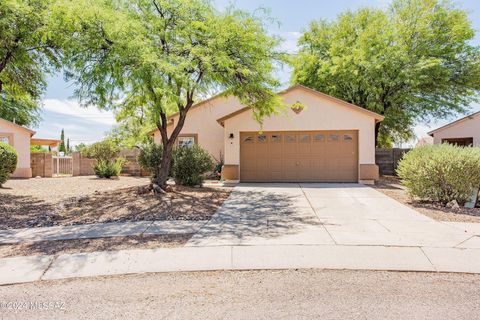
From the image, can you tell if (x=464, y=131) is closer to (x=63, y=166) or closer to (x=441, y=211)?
(x=441, y=211)

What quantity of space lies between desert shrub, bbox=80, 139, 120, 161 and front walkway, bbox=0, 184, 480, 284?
12.1 metres

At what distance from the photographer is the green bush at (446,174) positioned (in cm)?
837

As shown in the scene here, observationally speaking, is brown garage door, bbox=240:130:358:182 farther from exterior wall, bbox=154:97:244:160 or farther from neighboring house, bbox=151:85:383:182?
exterior wall, bbox=154:97:244:160

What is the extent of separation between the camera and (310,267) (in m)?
4.30

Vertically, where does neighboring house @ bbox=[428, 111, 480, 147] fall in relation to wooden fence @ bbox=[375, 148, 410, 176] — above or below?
above

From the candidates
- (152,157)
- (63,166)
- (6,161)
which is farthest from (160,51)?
(63,166)

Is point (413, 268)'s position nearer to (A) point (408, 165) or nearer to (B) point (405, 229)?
(B) point (405, 229)

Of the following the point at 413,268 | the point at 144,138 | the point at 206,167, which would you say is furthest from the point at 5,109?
the point at 413,268

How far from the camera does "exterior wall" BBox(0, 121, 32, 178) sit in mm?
16906

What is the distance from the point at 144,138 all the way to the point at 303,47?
42.6 ft

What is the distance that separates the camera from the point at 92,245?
5262mm

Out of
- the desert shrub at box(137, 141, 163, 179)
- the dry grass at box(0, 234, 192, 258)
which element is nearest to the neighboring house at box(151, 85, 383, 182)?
the desert shrub at box(137, 141, 163, 179)

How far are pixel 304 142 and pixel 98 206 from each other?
9118 mm

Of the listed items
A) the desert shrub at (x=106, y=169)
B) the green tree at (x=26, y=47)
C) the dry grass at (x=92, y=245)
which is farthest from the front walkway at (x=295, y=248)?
the desert shrub at (x=106, y=169)
